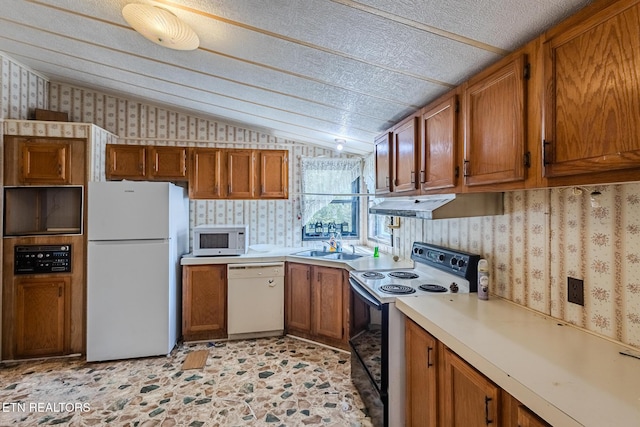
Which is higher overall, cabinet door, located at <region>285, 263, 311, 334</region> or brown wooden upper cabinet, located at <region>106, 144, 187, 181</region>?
brown wooden upper cabinet, located at <region>106, 144, 187, 181</region>

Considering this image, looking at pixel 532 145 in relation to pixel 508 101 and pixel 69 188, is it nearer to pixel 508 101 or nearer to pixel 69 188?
pixel 508 101

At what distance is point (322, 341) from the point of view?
3.07 meters

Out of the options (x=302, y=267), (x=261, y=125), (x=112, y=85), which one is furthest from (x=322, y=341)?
(x=112, y=85)

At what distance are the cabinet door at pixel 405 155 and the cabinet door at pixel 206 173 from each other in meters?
2.07

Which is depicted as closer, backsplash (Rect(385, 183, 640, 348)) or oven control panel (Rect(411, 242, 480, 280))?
backsplash (Rect(385, 183, 640, 348))

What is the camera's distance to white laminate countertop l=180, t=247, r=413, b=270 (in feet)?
9.09

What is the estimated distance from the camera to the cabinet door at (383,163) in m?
2.50

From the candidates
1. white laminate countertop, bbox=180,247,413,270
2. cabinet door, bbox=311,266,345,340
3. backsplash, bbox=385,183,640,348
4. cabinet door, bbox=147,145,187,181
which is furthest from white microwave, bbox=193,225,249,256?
backsplash, bbox=385,183,640,348

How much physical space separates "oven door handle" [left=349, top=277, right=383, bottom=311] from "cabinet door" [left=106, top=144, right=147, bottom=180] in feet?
8.82

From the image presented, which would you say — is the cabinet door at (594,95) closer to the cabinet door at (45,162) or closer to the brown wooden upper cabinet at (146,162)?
the brown wooden upper cabinet at (146,162)

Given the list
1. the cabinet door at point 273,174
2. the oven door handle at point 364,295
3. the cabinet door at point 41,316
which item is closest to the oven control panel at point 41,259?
the cabinet door at point 41,316

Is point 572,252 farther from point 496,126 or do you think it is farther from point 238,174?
point 238,174

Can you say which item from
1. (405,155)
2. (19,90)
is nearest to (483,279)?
(405,155)

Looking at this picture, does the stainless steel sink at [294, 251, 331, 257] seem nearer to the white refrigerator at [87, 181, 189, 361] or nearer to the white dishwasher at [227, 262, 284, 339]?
the white dishwasher at [227, 262, 284, 339]
